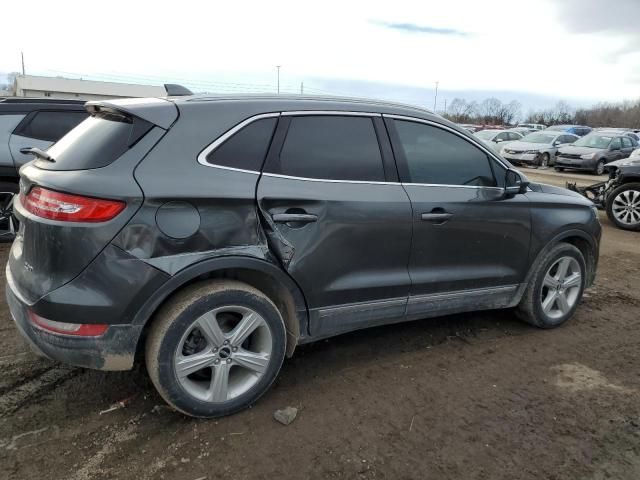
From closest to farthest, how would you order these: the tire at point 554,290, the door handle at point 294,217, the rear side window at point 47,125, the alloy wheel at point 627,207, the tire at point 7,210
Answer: the door handle at point 294,217, the tire at point 554,290, the tire at point 7,210, the rear side window at point 47,125, the alloy wheel at point 627,207

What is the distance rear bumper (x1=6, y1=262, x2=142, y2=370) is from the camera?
8.43 ft

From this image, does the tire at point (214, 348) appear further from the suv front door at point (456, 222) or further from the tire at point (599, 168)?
the tire at point (599, 168)

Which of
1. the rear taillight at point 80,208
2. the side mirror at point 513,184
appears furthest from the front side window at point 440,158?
the rear taillight at point 80,208

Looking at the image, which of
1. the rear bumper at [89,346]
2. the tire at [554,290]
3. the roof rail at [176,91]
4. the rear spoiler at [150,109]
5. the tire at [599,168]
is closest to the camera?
the rear bumper at [89,346]

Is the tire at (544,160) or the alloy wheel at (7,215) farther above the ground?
the alloy wheel at (7,215)

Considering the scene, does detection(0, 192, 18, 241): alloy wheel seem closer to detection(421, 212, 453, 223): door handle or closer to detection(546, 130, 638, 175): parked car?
detection(421, 212, 453, 223): door handle

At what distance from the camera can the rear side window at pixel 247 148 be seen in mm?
2797

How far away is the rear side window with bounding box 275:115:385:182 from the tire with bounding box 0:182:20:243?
463 cm

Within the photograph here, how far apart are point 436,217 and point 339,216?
782 millimetres

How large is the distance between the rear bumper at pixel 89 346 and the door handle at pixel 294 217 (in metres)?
0.93

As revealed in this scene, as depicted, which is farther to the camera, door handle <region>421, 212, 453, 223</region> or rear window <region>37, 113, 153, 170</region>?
door handle <region>421, 212, 453, 223</region>

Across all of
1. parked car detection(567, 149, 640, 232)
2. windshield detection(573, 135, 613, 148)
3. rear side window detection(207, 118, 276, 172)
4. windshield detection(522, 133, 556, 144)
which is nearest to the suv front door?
rear side window detection(207, 118, 276, 172)

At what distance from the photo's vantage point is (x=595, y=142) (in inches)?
847

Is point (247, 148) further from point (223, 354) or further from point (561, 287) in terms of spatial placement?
point (561, 287)
